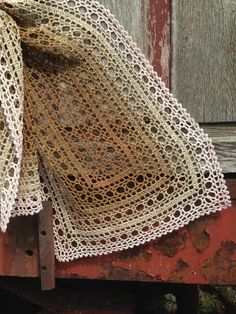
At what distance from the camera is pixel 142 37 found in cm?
177

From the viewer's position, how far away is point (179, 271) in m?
1.77

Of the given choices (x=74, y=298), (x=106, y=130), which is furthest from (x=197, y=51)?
(x=74, y=298)

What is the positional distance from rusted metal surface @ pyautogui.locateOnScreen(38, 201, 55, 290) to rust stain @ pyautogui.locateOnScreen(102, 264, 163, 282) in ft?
0.60

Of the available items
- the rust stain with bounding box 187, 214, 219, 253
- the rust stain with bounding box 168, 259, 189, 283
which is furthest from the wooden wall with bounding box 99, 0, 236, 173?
the rust stain with bounding box 168, 259, 189, 283

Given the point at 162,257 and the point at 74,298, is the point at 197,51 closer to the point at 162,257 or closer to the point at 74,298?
the point at 162,257

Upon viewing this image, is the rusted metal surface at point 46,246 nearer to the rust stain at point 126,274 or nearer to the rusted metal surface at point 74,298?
the rust stain at point 126,274

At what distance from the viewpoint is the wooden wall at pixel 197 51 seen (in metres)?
1.73

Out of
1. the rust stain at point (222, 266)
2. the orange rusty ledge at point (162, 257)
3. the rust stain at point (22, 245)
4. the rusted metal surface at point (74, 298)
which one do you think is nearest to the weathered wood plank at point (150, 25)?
the orange rusty ledge at point (162, 257)

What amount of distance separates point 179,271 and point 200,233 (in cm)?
15

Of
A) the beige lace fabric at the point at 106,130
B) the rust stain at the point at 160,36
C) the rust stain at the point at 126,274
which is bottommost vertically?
the rust stain at the point at 126,274

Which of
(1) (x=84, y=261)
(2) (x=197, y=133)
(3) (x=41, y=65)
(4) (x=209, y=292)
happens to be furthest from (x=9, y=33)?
(4) (x=209, y=292)

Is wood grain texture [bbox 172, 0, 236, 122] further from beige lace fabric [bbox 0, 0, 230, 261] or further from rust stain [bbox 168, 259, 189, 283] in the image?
rust stain [bbox 168, 259, 189, 283]

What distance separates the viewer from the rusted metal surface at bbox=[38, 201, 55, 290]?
176 cm

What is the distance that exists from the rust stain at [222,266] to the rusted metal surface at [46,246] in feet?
1.69
